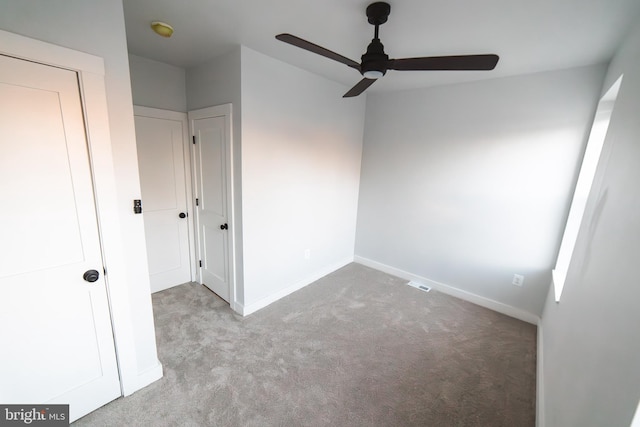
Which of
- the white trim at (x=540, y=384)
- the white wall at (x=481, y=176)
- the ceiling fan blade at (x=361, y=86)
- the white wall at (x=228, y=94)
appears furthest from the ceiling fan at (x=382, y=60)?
the white trim at (x=540, y=384)

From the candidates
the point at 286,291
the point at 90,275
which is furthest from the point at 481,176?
the point at 90,275

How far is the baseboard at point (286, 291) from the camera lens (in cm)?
268

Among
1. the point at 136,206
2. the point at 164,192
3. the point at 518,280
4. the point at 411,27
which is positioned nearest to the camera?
the point at 136,206

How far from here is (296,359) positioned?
2125mm

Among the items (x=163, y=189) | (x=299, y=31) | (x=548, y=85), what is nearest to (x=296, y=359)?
(x=163, y=189)

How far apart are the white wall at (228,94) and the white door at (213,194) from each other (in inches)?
3.9

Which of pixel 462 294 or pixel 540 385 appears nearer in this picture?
pixel 540 385

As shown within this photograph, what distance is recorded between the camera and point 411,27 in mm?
1731

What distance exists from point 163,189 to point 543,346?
403 centimetres

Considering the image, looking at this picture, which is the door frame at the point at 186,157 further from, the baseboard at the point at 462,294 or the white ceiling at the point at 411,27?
the baseboard at the point at 462,294

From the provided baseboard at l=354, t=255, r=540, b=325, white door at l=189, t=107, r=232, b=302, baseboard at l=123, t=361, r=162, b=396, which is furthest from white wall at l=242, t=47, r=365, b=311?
baseboard at l=123, t=361, r=162, b=396

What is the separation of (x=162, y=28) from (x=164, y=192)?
165cm

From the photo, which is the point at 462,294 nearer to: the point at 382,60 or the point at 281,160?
the point at 281,160

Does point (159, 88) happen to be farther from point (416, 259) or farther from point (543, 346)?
point (543, 346)
